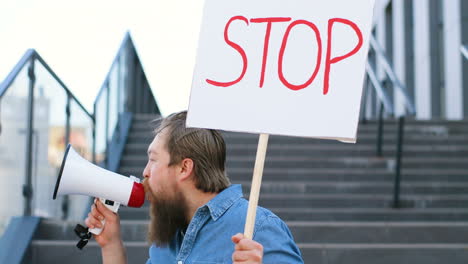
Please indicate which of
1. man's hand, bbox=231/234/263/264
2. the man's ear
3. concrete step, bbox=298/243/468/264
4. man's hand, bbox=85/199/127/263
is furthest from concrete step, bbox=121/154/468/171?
man's hand, bbox=231/234/263/264

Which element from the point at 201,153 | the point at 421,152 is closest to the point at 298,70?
the point at 201,153

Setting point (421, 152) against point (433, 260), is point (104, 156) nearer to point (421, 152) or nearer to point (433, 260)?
point (421, 152)

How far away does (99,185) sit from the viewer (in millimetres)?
2676

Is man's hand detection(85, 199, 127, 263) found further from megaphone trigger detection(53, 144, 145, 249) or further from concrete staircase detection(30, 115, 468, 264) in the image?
concrete staircase detection(30, 115, 468, 264)

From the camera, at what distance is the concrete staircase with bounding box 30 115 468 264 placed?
494 centimetres

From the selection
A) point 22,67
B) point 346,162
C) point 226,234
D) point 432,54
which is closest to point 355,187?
point 346,162

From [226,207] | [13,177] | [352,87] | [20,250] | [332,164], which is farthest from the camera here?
[332,164]

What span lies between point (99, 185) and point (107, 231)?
18 cm

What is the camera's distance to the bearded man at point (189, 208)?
244 centimetres

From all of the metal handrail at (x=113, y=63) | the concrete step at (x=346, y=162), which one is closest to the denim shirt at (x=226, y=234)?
the concrete step at (x=346, y=162)

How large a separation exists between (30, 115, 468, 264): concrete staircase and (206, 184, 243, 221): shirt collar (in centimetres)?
239

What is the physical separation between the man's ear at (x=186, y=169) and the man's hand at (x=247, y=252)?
1.57 ft

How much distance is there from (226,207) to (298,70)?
Result: 1.69 feet

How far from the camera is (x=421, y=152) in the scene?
815 centimetres
